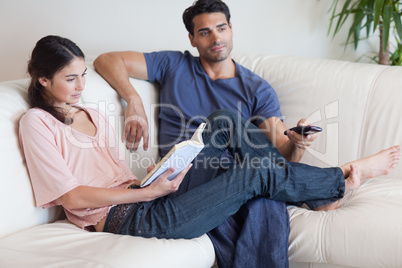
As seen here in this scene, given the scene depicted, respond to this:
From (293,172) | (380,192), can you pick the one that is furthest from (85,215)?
(380,192)

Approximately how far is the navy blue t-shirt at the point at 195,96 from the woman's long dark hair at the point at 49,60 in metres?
0.63

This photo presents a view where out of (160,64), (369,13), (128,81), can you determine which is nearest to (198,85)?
(160,64)

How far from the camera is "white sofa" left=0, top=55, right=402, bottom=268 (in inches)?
58.0

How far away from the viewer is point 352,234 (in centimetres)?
166

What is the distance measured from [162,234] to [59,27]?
1.73m

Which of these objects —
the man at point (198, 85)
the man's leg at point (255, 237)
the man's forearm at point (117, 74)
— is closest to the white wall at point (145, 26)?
the man at point (198, 85)

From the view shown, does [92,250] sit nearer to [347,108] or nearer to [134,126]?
[134,126]

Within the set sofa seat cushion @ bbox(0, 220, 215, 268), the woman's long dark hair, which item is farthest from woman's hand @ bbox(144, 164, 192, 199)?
the woman's long dark hair

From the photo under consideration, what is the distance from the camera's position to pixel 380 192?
189cm

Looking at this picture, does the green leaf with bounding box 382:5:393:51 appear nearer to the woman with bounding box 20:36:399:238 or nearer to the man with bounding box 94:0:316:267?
the man with bounding box 94:0:316:267

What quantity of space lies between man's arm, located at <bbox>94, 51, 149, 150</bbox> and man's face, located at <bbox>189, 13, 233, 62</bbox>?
1.03 feet

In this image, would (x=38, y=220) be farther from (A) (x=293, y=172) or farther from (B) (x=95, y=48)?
(B) (x=95, y=48)

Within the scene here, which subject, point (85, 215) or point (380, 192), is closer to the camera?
point (85, 215)

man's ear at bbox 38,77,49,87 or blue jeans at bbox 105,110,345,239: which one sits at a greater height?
man's ear at bbox 38,77,49,87
